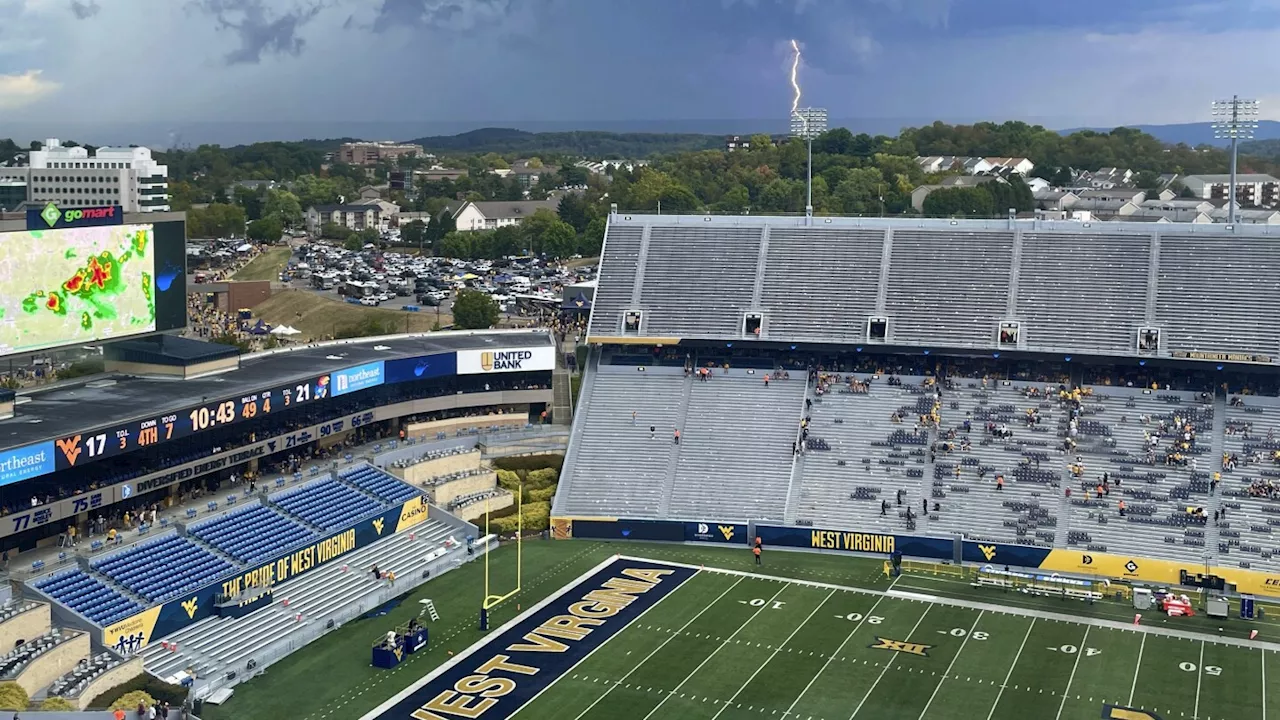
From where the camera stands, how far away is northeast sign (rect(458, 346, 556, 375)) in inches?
2261

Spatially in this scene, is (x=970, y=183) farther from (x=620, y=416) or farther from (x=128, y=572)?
(x=128, y=572)

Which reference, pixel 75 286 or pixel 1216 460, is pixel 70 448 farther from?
pixel 1216 460

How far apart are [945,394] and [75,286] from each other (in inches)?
1330

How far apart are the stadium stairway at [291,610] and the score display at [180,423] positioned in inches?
236

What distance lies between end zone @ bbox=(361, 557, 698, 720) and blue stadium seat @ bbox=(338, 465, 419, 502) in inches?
331

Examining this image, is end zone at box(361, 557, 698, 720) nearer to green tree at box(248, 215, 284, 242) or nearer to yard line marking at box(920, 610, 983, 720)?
yard line marking at box(920, 610, 983, 720)

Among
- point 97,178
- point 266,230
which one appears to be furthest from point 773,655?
point 97,178

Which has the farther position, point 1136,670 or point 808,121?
point 808,121

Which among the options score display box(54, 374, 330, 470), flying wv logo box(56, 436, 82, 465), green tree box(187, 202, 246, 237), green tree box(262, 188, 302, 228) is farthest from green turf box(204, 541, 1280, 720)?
green tree box(262, 188, 302, 228)

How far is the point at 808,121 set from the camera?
67.7m

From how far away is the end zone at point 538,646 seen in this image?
117 feet

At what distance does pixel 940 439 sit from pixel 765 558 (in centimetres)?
958

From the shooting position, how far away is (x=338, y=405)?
53.1 meters

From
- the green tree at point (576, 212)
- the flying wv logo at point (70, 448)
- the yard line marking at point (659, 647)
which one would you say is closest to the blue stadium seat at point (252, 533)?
the flying wv logo at point (70, 448)
